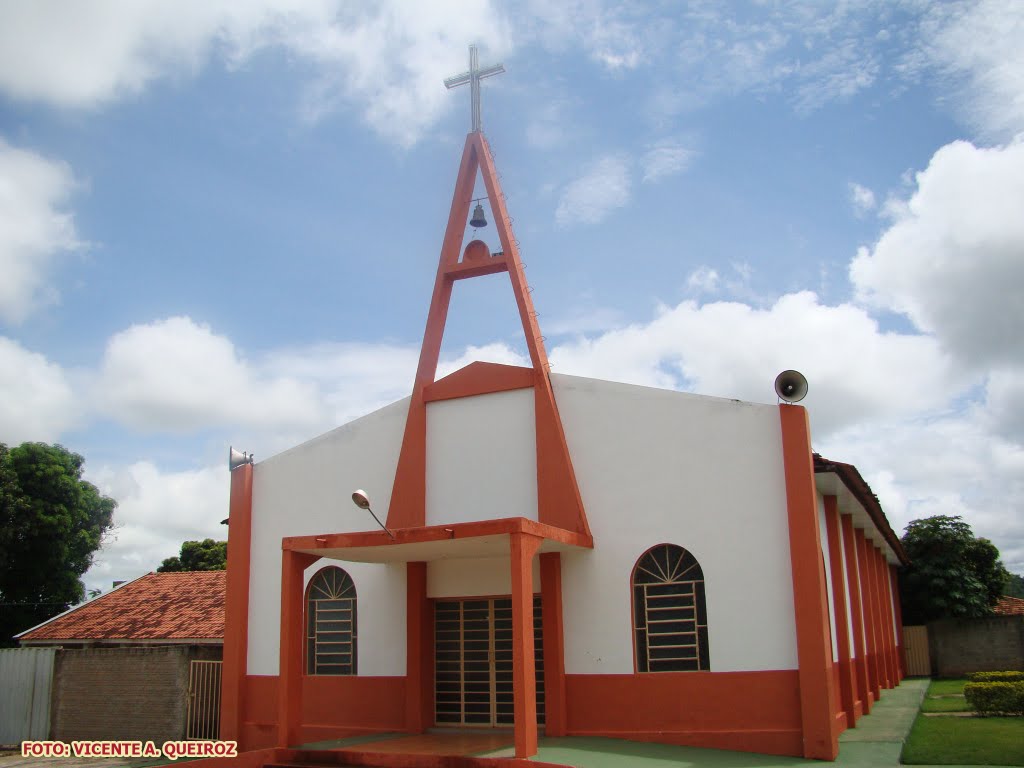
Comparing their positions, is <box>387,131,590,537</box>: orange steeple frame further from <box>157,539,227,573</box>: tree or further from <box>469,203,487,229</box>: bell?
<box>157,539,227,573</box>: tree

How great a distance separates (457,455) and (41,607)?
20010 mm

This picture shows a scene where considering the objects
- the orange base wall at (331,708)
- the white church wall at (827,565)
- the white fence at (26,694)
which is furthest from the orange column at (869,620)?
the white fence at (26,694)

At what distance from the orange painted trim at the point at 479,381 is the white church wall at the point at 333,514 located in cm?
75

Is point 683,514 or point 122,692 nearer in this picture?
point 683,514

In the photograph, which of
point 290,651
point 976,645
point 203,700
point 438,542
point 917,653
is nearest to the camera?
point 438,542

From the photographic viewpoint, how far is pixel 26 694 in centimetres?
1833

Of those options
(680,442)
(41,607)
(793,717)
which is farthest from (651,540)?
(41,607)

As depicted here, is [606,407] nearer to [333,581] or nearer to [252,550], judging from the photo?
[333,581]

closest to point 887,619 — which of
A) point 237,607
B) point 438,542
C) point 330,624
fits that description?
point 330,624

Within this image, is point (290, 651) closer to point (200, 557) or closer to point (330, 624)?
point (330, 624)

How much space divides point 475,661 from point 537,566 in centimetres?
180

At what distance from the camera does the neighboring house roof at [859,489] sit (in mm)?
12883

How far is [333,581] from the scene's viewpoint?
15.0 metres

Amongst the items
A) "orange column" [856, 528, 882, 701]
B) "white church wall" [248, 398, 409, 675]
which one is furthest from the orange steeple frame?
"orange column" [856, 528, 882, 701]
